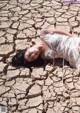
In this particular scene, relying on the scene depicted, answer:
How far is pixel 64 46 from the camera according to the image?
7.96 feet

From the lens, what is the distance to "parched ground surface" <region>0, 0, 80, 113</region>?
7.24 feet

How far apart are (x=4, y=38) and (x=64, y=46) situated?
2.42 feet

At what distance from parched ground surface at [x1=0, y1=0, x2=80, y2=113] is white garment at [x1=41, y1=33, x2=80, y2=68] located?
0.11m

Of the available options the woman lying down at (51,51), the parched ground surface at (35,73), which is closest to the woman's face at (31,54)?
the woman lying down at (51,51)

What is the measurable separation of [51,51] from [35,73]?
236 millimetres

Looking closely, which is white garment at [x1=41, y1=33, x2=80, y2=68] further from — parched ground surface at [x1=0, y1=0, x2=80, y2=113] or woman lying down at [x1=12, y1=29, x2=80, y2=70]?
parched ground surface at [x1=0, y1=0, x2=80, y2=113]

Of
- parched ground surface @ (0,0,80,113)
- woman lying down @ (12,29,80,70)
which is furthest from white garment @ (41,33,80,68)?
parched ground surface @ (0,0,80,113)

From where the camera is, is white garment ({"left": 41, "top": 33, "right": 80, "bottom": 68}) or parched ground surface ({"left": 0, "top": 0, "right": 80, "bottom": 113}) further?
white garment ({"left": 41, "top": 33, "right": 80, "bottom": 68})

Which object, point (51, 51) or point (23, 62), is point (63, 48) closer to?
point (51, 51)

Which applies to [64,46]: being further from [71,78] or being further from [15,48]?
[15,48]

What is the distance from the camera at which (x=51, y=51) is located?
2.48m

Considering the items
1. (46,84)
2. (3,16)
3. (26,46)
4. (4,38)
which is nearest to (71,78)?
(46,84)

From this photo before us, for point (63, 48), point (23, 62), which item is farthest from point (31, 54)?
point (63, 48)

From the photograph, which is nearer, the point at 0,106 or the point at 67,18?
the point at 0,106
